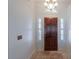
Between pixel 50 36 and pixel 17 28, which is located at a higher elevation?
pixel 17 28

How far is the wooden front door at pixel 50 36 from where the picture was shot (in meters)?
8.99

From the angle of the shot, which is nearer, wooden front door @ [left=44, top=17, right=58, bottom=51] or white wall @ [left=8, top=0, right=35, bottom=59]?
white wall @ [left=8, top=0, right=35, bottom=59]

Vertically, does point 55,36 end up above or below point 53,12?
below

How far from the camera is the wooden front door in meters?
8.99

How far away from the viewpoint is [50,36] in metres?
9.11

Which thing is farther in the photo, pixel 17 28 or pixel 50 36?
pixel 50 36

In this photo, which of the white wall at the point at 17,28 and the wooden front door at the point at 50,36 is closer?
the white wall at the point at 17,28
